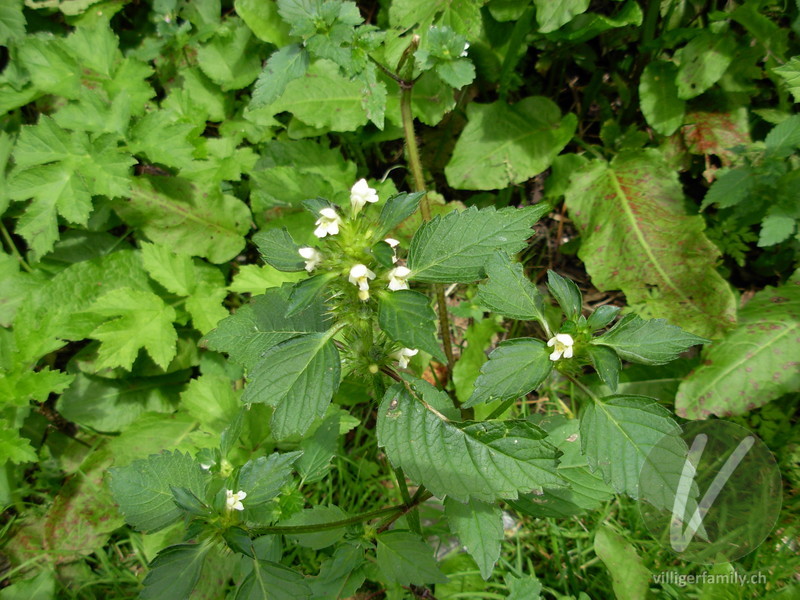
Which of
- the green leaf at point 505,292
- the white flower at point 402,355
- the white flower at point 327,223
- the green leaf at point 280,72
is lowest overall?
the white flower at point 402,355

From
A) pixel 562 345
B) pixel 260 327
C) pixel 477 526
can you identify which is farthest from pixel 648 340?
pixel 260 327

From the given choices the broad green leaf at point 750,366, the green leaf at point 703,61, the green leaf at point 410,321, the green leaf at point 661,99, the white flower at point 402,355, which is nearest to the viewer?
the green leaf at point 410,321

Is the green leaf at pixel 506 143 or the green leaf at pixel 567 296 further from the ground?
the green leaf at pixel 567 296

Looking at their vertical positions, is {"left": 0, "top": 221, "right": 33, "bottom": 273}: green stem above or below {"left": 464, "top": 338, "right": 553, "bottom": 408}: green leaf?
below

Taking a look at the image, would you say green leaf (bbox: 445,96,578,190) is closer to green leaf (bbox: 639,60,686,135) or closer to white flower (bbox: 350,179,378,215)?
green leaf (bbox: 639,60,686,135)

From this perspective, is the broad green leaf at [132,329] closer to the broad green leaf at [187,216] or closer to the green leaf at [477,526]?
the broad green leaf at [187,216]

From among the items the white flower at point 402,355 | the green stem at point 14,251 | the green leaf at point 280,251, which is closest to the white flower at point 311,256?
the green leaf at point 280,251

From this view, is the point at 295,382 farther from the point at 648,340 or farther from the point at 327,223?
the point at 648,340

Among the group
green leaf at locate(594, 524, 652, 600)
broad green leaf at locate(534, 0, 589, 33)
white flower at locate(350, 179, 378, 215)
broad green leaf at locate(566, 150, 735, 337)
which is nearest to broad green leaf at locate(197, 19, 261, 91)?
broad green leaf at locate(534, 0, 589, 33)
